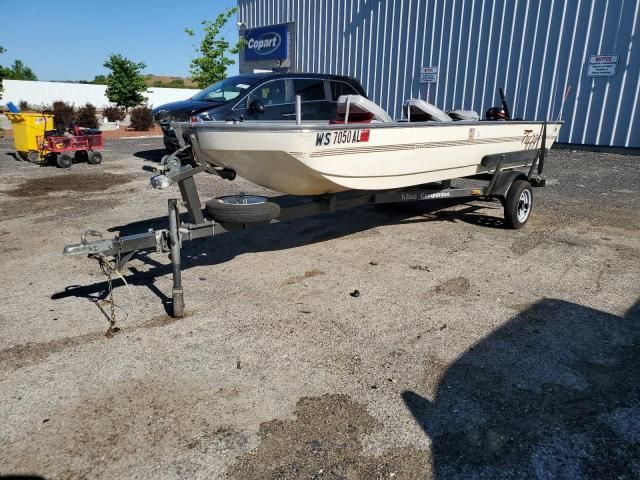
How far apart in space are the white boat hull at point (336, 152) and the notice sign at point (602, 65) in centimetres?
858

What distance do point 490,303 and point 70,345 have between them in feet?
10.8

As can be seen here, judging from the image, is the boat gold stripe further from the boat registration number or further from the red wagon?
the red wagon

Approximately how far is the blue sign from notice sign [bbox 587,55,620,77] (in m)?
12.2

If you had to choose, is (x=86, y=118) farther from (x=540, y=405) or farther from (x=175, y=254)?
(x=540, y=405)

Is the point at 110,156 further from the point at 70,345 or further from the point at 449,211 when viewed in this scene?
the point at 70,345

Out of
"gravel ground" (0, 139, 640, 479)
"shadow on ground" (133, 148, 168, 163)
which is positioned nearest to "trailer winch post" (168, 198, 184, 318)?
"gravel ground" (0, 139, 640, 479)

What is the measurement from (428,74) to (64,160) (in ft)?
35.9

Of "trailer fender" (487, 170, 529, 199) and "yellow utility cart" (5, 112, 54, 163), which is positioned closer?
"trailer fender" (487, 170, 529, 199)

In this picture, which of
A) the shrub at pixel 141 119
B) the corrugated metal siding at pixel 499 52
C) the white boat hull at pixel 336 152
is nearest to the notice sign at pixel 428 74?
the corrugated metal siding at pixel 499 52

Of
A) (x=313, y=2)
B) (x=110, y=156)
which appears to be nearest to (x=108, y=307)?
(x=110, y=156)

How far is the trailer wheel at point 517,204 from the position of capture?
6312 mm

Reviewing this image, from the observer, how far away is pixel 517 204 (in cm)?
634

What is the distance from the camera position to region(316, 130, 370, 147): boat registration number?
13.3ft

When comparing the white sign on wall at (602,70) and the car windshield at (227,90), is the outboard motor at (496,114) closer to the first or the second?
the car windshield at (227,90)
